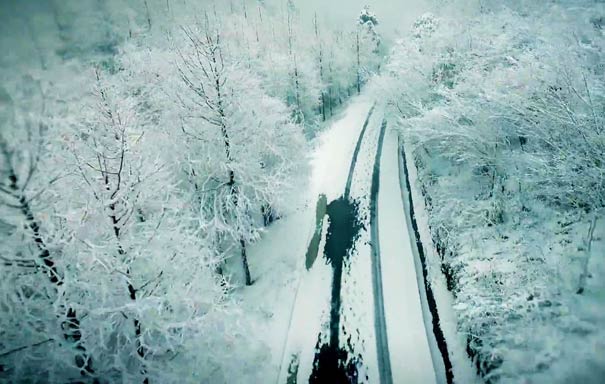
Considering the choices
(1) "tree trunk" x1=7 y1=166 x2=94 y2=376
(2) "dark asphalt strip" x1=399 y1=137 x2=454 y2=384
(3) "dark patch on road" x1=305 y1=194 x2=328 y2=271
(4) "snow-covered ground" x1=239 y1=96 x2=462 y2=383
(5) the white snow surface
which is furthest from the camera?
(3) "dark patch on road" x1=305 y1=194 x2=328 y2=271

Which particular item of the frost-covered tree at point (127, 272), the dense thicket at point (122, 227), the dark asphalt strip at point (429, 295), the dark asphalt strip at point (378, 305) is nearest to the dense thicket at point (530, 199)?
the dark asphalt strip at point (429, 295)

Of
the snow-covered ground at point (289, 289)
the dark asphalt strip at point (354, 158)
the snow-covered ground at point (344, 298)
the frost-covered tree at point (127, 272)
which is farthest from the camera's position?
the dark asphalt strip at point (354, 158)

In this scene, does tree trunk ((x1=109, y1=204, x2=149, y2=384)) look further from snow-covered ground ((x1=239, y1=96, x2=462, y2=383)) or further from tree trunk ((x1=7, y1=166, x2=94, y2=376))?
snow-covered ground ((x1=239, y1=96, x2=462, y2=383))

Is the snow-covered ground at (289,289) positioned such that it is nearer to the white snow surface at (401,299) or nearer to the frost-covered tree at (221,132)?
the white snow surface at (401,299)

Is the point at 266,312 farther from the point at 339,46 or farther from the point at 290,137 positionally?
the point at 339,46

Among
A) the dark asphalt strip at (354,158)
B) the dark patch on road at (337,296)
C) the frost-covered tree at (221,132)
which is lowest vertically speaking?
the dark patch on road at (337,296)

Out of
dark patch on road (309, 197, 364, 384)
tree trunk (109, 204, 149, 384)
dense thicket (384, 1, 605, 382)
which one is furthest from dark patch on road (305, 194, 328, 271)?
tree trunk (109, 204, 149, 384)
